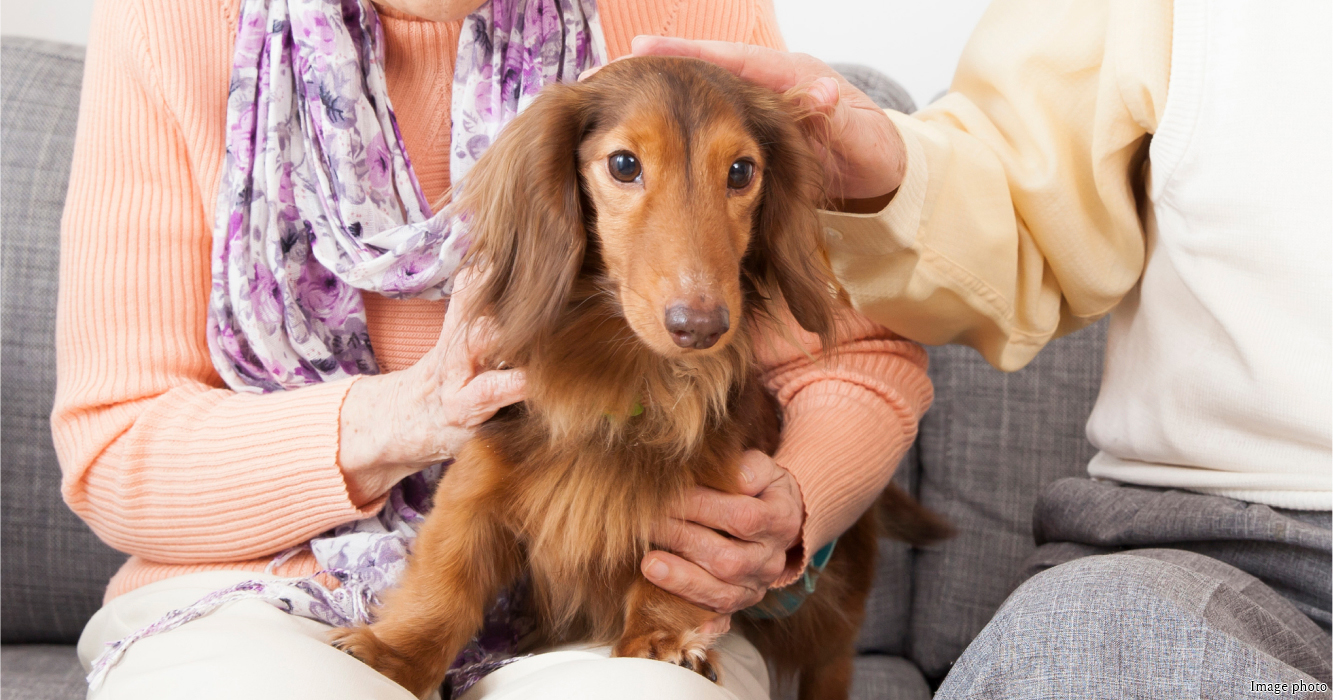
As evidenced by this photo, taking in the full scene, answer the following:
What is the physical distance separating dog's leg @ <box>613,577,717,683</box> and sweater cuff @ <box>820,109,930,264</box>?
538mm

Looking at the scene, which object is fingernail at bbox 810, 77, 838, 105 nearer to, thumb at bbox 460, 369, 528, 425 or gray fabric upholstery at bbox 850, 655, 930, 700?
thumb at bbox 460, 369, 528, 425

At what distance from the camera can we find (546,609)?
131 centimetres

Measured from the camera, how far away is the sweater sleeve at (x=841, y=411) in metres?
1.34

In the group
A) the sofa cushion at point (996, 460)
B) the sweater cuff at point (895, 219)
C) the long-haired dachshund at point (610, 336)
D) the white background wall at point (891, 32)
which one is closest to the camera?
the long-haired dachshund at point (610, 336)

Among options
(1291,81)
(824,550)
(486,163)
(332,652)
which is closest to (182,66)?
(486,163)

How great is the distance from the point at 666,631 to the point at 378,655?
0.34m

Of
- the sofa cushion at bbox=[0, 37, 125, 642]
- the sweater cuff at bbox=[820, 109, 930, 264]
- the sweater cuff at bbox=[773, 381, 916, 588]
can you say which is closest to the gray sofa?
the sofa cushion at bbox=[0, 37, 125, 642]

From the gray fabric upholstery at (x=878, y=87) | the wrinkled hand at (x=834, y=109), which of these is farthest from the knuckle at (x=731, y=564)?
the gray fabric upholstery at (x=878, y=87)

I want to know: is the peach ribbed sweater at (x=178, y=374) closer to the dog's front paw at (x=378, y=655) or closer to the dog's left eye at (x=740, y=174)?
the dog's front paw at (x=378, y=655)

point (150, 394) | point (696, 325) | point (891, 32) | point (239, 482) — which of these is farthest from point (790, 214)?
point (891, 32)

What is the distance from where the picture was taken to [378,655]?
1.11 metres

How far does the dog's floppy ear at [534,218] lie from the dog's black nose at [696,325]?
20cm

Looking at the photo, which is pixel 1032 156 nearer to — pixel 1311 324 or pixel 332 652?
pixel 1311 324

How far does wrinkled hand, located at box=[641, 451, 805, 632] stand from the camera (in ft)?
3.96
